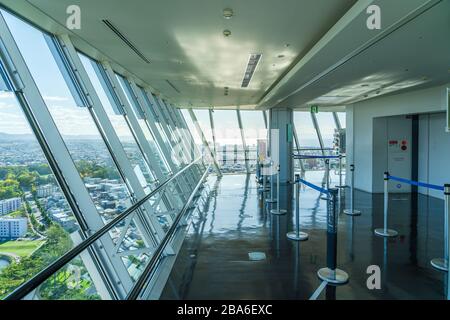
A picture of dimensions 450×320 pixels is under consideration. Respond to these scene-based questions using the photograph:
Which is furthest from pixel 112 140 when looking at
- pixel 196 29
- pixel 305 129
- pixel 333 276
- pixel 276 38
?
pixel 305 129

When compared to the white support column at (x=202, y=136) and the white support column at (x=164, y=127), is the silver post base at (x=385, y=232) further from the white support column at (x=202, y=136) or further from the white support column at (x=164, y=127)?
the white support column at (x=202, y=136)

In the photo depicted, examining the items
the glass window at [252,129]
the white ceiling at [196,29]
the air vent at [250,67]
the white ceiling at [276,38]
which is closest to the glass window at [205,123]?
the glass window at [252,129]

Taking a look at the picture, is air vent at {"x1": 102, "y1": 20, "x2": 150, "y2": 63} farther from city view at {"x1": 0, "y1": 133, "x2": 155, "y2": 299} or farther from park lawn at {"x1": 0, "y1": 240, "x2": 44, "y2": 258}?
park lawn at {"x1": 0, "y1": 240, "x2": 44, "y2": 258}

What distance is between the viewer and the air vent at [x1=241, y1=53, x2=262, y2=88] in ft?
16.7

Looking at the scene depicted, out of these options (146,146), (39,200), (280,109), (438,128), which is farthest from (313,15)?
(280,109)

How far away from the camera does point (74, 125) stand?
3695mm

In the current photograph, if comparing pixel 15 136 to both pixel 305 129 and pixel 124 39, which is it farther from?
pixel 305 129

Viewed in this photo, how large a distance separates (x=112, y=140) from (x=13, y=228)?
2215mm

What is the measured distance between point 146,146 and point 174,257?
104 inches

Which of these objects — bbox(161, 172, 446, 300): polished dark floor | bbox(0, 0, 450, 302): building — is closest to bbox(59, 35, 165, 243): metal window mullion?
bbox(0, 0, 450, 302): building

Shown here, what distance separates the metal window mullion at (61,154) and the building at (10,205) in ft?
1.98

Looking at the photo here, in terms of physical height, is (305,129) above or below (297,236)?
above

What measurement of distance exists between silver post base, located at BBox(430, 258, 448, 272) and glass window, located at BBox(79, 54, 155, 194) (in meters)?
4.34

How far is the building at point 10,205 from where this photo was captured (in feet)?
7.77
